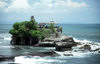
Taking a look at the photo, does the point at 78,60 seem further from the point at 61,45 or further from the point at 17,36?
the point at 17,36

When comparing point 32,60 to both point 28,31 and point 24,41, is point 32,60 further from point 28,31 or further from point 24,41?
point 24,41

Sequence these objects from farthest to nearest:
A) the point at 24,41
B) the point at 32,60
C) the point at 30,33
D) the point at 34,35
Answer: the point at 24,41 < the point at 30,33 < the point at 34,35 < the point at 32,60

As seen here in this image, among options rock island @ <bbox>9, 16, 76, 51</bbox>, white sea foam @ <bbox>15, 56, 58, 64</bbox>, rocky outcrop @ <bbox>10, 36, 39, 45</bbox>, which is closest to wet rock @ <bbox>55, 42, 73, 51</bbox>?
rock island @ <bbox>9, 16, 76, 51</bbox>

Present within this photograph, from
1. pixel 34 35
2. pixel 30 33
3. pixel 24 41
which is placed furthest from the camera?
pixel 24 41

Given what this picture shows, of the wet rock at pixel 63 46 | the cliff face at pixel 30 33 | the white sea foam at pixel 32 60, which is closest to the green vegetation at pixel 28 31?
the cliff face at pixel 30 33

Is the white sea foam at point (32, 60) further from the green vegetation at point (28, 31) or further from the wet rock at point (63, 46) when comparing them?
the green vegetation at point (28, 31)

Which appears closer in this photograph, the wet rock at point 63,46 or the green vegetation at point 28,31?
the wet rock at point 63,46

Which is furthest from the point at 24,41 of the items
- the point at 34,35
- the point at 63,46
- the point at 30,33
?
the point at 63,46

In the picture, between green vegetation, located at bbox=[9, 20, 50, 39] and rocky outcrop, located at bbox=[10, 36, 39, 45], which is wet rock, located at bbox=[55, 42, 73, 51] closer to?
green vegetation, located at bbox=[9, 20, 50, 39]

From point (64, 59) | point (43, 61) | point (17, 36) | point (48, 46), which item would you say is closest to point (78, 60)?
point (64, 59)

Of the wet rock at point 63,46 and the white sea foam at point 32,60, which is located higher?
the wet rock at point 63,46

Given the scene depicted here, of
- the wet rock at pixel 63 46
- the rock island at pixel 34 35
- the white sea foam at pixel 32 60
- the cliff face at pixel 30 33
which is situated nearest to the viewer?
the white sea foam at pixel 32 60

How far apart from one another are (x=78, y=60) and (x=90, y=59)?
1603 millimetres

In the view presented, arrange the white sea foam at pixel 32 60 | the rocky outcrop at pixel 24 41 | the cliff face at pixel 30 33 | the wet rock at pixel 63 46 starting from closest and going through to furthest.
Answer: the white sea foam at pixel 32 60 → the wet rock at pixel 63 46 → the cliff face at pixel 30 33 → the rocky outcrop at pixel 24 41
